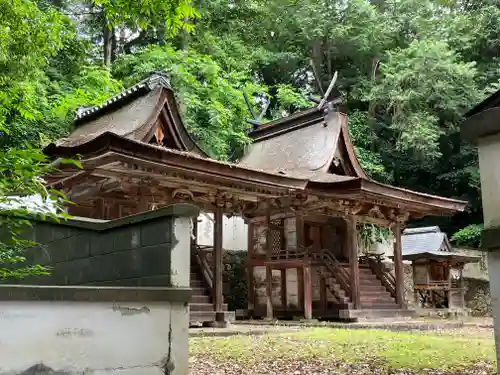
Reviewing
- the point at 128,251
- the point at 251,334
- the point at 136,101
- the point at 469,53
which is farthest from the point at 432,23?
the point at 128,251

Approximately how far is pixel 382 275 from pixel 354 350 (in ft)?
30.6

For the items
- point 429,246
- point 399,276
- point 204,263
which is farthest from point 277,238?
point 429,246

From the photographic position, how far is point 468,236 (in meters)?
24.8

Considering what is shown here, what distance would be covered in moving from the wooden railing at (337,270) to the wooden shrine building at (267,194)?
30mm

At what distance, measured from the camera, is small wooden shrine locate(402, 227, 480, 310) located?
19062 mm

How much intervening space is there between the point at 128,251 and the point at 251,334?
5.95 m

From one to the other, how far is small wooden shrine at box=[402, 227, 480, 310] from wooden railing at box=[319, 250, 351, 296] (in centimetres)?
565

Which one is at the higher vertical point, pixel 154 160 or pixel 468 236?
pixel 154 160

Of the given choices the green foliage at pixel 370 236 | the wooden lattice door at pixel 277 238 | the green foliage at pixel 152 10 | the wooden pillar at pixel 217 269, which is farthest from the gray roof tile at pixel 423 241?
the green foliage at pixel 152 10

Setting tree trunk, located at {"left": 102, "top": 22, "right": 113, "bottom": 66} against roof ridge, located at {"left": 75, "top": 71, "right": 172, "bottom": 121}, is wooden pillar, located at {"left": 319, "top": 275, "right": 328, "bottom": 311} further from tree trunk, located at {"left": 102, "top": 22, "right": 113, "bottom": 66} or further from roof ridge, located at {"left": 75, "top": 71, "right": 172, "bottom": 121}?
tree trunk, located at {"left": 102, "top": 22, "right": 113, "bottom": 66}

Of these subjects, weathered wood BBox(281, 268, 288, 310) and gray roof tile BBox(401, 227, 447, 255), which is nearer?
weathered wood BBox(281, 268, 288, 310)

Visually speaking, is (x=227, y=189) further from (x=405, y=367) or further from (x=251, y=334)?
(x=405, y=367)

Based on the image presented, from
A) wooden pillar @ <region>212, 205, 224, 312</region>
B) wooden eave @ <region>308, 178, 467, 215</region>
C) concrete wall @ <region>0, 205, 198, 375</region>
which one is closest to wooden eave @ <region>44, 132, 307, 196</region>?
wooden pillar @ <region>212, 205, 224, 312</region>

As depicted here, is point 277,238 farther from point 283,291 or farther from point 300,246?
point 283,291
